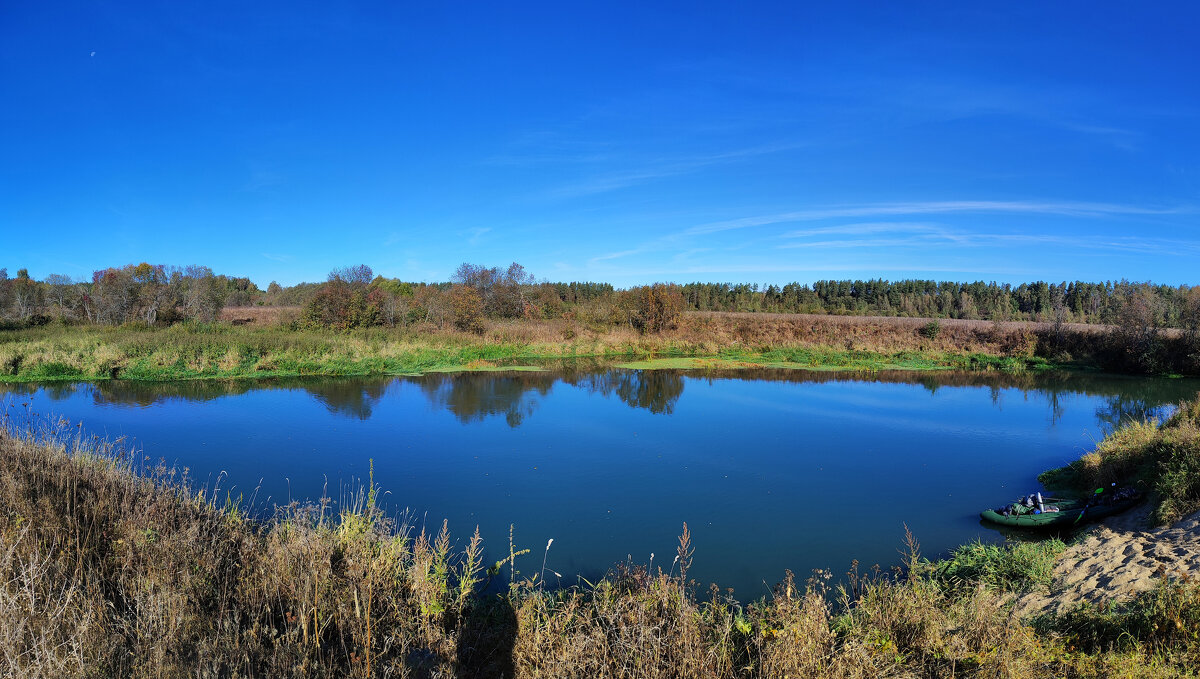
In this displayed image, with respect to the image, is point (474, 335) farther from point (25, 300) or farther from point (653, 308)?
point (25, 300)

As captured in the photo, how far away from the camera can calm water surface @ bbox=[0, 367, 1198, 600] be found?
24.0 ft

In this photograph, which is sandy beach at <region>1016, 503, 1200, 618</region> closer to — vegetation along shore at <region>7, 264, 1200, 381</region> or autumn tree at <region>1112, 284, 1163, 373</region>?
vegetation along shore at <region>7, 264, 1200, 381</region>

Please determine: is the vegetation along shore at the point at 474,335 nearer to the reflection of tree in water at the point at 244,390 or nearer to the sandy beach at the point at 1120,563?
the reflection of tree in water at the point at 244,390

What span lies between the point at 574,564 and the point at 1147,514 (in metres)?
7.00

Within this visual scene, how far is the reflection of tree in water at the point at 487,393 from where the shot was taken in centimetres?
1495

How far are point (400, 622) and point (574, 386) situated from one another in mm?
15719

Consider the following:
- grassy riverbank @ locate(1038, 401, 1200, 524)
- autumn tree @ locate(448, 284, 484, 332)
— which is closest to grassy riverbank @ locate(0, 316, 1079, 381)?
autumn tree @ locate(448, 284, 484, 332)

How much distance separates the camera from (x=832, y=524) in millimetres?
7711

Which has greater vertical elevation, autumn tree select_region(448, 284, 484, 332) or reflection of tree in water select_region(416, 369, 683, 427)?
autumn tree select_region(448, 284, 484, 332)

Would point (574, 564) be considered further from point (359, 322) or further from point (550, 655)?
point (359, 322)

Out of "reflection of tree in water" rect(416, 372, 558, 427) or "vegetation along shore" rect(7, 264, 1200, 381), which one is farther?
"vegetation along shore" rect(7, 264, 1200, 381)

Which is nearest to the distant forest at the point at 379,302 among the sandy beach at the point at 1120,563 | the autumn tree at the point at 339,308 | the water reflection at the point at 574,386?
the autumn tree at the point at 339,308

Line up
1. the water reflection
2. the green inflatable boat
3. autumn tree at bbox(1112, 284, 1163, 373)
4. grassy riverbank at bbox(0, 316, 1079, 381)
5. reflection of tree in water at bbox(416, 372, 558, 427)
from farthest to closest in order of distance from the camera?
autumn tree at bbox(1112, 284, 1163, 373)
grassy riverbank at bbox(0, 316, 1079, 381)
the water reflection
reflection of tree in water at bbox(416, 372, 558, 427)
the green inflatable boat

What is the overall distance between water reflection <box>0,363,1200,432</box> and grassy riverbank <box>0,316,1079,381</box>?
1.35 meters
